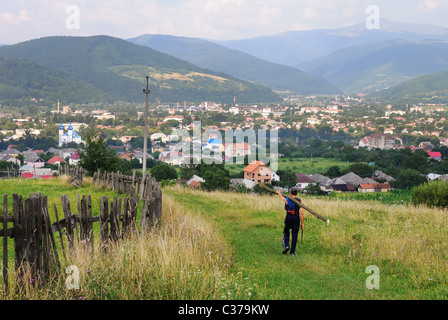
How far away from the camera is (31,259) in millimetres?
6258

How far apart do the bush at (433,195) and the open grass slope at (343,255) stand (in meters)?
6.99

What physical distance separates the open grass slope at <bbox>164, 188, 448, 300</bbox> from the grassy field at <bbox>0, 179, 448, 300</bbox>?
0.02 metres

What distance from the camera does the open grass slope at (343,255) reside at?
23.1 feet

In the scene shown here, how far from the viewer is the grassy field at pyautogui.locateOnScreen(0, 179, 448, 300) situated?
6023 millimetres

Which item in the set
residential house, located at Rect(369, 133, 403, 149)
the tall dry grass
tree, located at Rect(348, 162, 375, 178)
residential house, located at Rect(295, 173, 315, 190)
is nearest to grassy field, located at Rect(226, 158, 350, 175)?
tree, located at Rect(348, 162, 375, 178)

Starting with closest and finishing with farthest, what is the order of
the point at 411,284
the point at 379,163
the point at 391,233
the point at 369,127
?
the point at 411,284
the point at 391,233
the point at 379,163
the point at 369,127

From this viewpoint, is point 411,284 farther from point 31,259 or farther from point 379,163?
point 379,163

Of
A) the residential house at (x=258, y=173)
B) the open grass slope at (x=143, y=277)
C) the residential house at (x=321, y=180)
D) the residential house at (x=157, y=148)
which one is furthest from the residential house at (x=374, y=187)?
the open grass slope at (x=143, y=277)

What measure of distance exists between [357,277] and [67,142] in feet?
353

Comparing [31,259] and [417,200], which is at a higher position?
[31,259]

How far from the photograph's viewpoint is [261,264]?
8500 millimetres

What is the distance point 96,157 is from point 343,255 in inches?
779

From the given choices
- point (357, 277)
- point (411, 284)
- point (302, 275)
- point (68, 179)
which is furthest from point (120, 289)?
point (68, 179)

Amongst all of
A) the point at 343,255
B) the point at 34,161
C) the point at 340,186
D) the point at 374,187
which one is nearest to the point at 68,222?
the point at 343,255
